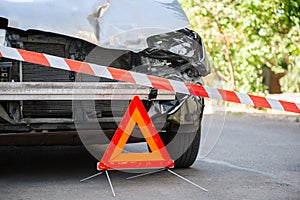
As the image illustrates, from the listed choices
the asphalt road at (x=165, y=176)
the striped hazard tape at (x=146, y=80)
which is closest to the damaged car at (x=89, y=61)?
the striped hazard tape at (x=146, y=80)

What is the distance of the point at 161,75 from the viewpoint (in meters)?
4.86

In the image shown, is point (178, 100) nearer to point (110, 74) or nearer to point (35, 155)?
point (110, 74)

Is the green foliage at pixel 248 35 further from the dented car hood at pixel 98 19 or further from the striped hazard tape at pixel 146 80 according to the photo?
the striped hazard tape at pixel 146 80

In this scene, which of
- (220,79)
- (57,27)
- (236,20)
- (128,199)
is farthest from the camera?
(220,79)

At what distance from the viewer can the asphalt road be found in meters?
4.49

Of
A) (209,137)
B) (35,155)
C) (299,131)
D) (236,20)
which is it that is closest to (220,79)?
(236,20)

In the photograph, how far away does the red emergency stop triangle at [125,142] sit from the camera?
4.68 meters

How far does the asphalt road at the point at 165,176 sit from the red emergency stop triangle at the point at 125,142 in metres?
0.16

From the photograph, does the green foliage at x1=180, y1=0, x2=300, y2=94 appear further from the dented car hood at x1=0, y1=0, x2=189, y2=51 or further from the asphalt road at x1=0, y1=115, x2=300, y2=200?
the dented car hood at x1=0, y1=0, x2=189, y2=51

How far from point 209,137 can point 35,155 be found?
2.24 meters

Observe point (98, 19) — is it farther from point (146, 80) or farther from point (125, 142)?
point (125, 142)

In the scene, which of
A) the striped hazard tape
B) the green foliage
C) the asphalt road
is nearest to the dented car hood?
the striped hazard tape

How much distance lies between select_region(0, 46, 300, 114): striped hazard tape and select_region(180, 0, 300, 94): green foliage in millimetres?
7356

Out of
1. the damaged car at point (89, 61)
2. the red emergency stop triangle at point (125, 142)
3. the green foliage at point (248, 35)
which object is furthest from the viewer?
the green foliage at point (248, 35)
